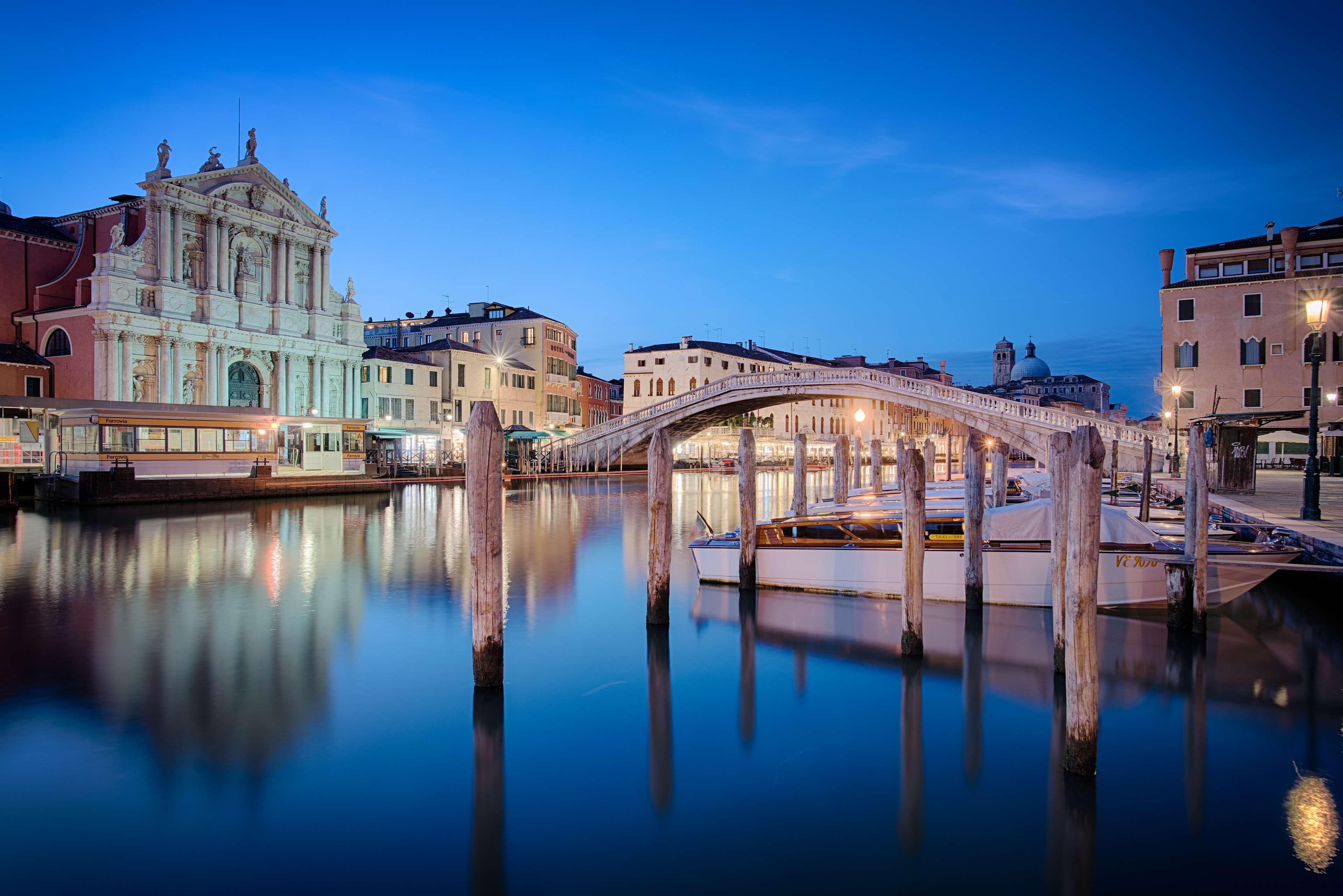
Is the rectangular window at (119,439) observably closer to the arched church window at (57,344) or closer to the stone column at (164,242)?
the arched church window at (57,344)

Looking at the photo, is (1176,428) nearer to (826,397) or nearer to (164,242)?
(826,397)

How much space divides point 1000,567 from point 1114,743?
158 inches

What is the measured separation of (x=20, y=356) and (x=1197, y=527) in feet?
111

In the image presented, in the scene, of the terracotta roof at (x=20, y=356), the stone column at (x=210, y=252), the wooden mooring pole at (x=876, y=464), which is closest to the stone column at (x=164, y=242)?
the stone column at (x=210, y=252)

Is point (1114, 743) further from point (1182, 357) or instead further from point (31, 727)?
point (1182, 357)

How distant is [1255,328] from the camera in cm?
3025

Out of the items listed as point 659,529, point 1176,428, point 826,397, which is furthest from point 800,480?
point 826,397

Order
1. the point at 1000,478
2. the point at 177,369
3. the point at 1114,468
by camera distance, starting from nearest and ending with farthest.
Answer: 1. the point at 1000,478
2. the point at 1114,468
3. the point at 177,369

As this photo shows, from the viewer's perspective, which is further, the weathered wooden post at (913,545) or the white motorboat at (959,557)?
the white motorboat at (959,557)

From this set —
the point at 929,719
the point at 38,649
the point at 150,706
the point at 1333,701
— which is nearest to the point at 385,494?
the point at 38,649

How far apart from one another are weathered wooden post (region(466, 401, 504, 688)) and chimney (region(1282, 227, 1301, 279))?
34.0 m

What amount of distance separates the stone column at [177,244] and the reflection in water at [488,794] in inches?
1141

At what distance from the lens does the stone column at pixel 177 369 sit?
2892 cm

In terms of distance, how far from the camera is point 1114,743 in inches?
238
